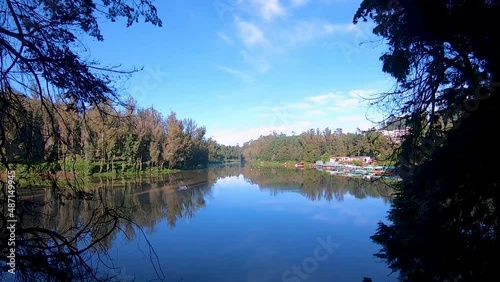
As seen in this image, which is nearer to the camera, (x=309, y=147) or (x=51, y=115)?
(x=51, y=115)

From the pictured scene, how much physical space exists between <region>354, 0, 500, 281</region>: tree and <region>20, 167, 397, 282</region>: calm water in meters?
2.41

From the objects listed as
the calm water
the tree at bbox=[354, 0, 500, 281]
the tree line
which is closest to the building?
the tree at bbox=[354, 0, 500, 281]

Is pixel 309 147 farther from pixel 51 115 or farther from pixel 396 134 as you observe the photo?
pixel 51 115

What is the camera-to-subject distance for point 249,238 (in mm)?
11047

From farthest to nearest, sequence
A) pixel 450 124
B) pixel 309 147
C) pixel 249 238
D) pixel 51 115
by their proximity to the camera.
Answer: pixel 309 147 < pixel 249 238 < pixel 450 124 < pixel 51 115

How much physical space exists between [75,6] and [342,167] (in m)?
39.6

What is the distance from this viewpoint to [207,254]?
30.0 ft

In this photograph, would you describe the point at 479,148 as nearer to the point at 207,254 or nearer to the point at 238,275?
the point at 238,275

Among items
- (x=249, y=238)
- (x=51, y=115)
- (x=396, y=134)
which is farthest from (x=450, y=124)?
(x=249, y=238)

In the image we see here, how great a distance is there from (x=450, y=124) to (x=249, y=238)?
8.69m

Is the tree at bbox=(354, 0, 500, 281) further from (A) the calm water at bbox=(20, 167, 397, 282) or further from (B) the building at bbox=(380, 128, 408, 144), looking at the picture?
(A) the calm water at bbox=(20, 167, 397, 282)

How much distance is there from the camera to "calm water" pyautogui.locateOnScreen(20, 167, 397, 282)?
7.75 metres

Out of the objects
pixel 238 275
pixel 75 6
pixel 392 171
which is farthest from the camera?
pixel 238 275

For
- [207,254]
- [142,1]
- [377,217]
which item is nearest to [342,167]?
[377,217]
